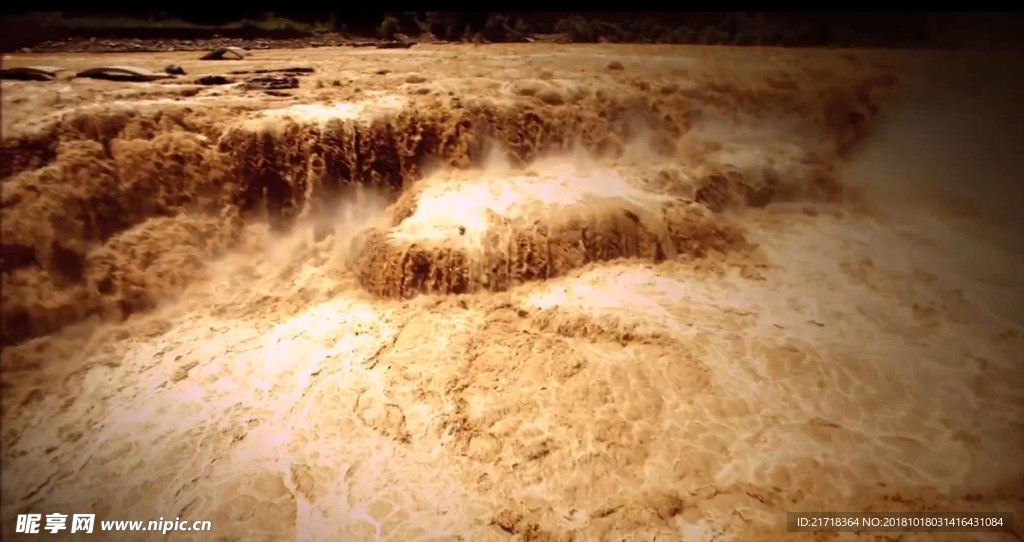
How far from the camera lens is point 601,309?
15.8ft

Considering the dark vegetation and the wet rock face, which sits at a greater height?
the dark vegetation

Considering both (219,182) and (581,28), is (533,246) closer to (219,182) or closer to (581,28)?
(219,182)

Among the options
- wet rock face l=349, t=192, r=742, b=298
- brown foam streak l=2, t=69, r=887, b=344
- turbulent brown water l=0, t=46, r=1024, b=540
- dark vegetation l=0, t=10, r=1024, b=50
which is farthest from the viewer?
dark vegetation l=0, t=10, r=1024, b=50

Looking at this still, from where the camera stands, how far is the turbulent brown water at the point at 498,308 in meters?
3.44

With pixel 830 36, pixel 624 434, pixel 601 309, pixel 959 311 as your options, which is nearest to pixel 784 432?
pixel 624 434

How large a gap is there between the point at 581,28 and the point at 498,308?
6.86 meters

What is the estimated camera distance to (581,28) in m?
9.91

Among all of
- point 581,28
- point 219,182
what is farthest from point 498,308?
point 581,28

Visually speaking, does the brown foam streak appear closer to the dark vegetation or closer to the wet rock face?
the wet rock face

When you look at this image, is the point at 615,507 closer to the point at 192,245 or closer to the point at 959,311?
the point at 959,311

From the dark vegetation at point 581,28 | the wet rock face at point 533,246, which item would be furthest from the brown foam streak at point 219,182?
the dark vegetation at point 581,28

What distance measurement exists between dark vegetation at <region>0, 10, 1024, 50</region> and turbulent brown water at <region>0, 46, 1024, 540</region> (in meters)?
1.12

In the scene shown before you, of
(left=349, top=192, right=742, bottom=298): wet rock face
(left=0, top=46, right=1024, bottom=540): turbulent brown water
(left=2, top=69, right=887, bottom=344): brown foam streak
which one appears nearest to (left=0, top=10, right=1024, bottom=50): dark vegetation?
(left=0, top=46, right=1024, bottom=540): turbulent brown water

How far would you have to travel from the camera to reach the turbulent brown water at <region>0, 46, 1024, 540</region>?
3.44m
